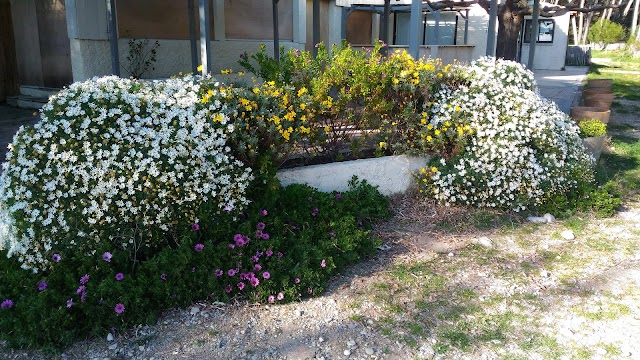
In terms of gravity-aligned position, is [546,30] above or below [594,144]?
above

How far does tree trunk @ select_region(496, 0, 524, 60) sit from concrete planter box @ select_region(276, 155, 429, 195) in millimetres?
5366

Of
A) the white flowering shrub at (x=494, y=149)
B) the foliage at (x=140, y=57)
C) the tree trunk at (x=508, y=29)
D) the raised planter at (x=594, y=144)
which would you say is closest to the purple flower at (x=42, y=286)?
the white flowering shrub at (x=494, y=149)

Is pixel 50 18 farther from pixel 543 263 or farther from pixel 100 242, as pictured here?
pixel 543 263

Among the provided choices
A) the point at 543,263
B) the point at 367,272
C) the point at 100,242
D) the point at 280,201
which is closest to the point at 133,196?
the point at 100,242

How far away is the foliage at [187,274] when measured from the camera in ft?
9.52

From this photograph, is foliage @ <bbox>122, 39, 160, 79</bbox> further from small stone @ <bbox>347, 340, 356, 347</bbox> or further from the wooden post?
small stone @ <bbox>347, 340, 356, 347</bbox>

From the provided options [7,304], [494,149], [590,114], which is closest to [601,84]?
[590,114]

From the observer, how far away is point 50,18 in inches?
352

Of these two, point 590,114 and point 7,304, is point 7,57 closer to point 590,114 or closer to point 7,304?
point 7,304

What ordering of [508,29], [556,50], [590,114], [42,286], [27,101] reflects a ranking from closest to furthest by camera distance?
[42,286] < [590,114] < [27,101] < [508,29] < [556,50]

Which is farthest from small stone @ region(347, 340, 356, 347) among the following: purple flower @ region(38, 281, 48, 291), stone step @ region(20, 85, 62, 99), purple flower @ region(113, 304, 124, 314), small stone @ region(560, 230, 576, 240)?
stone step @ region(20, 85, 62, 99)

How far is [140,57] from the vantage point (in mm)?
9141

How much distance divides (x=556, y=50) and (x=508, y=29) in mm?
16851

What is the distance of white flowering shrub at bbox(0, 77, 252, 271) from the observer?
3.20 m
